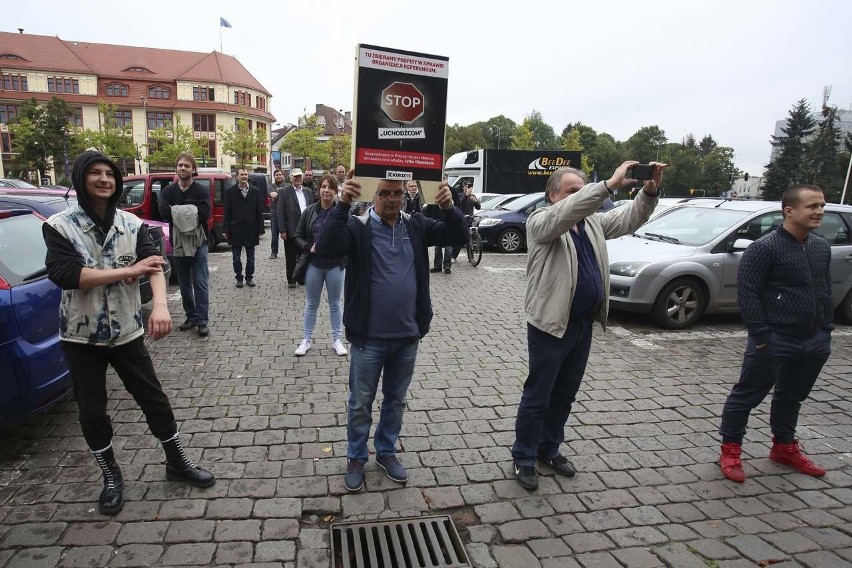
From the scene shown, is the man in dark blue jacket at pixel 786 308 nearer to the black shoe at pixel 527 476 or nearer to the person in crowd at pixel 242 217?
the black shoe at pixel 527 476

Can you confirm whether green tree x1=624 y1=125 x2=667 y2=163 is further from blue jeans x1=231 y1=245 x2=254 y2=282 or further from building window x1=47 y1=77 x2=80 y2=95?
blue jeans x1=231 y1=245 x2=254 y2=282

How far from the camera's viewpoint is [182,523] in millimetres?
3012

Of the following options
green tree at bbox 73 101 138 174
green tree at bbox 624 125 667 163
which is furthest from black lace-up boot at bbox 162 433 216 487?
green tree at bbox 624 125 667 163

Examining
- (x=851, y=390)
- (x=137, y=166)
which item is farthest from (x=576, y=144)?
(x=851, y=390)

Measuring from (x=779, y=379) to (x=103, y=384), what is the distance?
174 inches

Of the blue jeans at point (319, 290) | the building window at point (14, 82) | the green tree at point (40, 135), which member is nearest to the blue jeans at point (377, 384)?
the blue jeans at point (319, 290)

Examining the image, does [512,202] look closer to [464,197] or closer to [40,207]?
[464,197]

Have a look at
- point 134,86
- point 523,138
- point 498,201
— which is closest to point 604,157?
point 523,138

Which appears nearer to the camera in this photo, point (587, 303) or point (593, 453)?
point (587, 303)

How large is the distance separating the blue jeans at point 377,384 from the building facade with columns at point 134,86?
2473 inches

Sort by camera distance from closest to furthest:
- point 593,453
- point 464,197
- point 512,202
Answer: point 593,453 < point 464,197 < point 512,202

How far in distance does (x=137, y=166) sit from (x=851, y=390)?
7460 cm

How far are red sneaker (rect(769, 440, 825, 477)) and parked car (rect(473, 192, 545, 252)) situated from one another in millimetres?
11273

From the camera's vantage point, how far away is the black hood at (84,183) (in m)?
2.95
